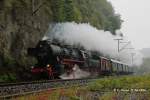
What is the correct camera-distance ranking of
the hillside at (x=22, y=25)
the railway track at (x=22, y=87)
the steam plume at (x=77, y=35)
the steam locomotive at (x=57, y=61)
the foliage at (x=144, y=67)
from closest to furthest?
1. the railway track at (x=22, y=87)
2. the steam locomotive at (x=57, y=61)
3. the hillside at (x=22, y=25)
4. the steam plume at (x=77, y=35)
5. the foliage at (x=144, y=67)

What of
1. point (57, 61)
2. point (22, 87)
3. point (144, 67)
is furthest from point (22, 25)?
point (144, 67)

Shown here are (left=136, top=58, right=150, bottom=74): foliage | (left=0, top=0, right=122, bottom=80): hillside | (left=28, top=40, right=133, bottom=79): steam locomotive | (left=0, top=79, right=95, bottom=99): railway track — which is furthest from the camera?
(left=136, top=58, right=150, bottom=74): foliage

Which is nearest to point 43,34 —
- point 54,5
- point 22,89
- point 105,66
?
point 54,5

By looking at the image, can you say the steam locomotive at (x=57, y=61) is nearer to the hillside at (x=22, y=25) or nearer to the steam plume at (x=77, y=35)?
the hillside at (x=22, y=25)

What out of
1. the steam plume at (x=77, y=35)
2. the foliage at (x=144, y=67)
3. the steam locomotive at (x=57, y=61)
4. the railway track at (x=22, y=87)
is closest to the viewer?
the railway track at (x=22, y=87)

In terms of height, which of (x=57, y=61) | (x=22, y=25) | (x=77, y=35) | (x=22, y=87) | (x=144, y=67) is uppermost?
(x=22, y=25)

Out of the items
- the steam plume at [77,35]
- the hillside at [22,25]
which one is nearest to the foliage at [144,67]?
the steam plume at [77,35]

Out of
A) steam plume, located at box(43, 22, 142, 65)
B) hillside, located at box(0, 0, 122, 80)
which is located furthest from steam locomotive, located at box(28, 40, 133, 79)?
steam plume, located at box(43, 22, 142, 65)

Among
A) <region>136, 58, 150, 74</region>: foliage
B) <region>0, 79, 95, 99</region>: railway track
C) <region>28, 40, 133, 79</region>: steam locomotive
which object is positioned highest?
<region>28, 40, 133, 79</region>: steam locomotive

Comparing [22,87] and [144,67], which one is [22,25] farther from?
[144,67]

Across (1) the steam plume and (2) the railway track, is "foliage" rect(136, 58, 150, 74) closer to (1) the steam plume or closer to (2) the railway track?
(1) the steam plume

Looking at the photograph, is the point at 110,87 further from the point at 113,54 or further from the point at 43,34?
the point at 113,54

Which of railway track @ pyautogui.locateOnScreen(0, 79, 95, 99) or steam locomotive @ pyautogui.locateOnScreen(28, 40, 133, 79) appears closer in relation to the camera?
railway track @ pyautogui.locateOnScreen(0, 79, 95, 99)

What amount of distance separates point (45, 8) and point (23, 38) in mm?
7680
